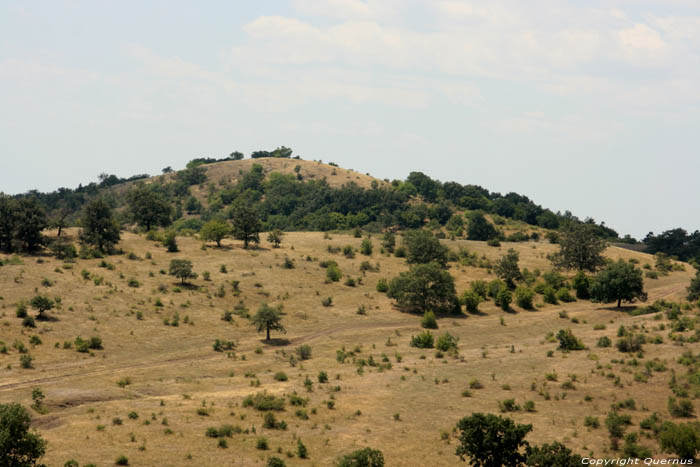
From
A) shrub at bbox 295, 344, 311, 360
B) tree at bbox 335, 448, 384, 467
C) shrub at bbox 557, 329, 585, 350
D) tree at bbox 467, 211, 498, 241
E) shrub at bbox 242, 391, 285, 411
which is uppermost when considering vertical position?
tree at bbox 467, 211, 498, 241

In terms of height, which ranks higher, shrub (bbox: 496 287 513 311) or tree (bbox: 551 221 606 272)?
tree (bbox: 551 221 606 272)

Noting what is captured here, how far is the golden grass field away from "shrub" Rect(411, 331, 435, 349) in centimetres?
131

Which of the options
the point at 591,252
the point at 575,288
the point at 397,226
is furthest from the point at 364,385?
the point at 397,226

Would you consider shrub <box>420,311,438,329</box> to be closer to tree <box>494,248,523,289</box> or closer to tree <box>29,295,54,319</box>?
tree <box>494,248,523,289</box>

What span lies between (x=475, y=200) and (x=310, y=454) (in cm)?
15807

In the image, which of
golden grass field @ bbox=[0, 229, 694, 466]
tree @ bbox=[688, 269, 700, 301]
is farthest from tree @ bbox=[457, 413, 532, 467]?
tree @ bbox=[688, 269, 700, 301]

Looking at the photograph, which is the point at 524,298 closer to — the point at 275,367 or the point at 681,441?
the point at 275,367

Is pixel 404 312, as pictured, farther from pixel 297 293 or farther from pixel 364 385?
pixel 364 385

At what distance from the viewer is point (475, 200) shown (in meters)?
193

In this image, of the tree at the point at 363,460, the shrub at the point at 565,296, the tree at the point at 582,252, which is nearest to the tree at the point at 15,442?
the tree at the point at 363,460

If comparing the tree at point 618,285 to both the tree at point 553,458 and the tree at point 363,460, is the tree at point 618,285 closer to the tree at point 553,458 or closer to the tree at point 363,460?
the tree at point 553,458

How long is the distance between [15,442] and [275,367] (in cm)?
3330

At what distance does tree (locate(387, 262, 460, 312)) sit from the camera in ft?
306

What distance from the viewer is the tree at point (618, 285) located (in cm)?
8988
